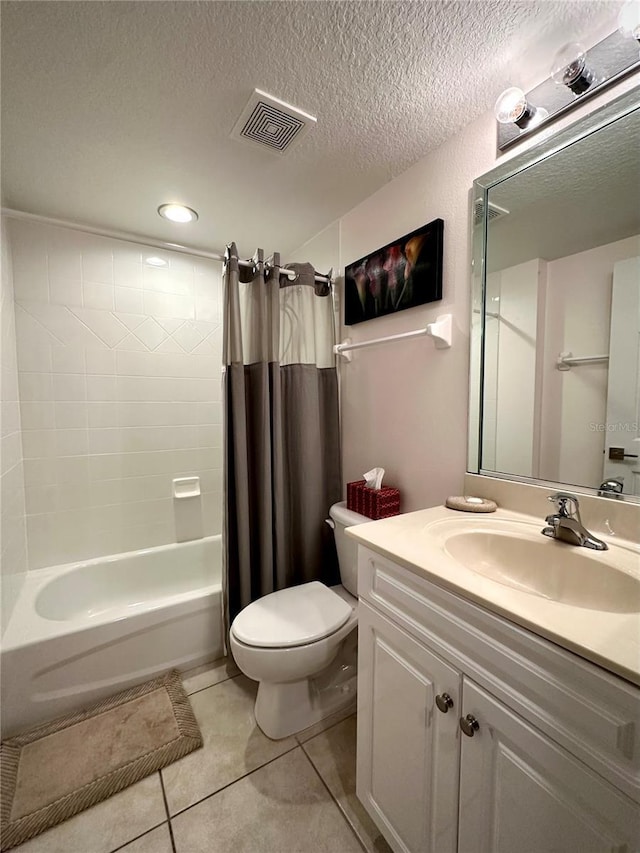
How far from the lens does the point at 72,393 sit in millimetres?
1874

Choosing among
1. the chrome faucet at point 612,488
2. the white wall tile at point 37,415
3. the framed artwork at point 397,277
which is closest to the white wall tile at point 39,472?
the white wall tile at point 37,415

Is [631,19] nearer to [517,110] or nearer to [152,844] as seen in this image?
[517,110]

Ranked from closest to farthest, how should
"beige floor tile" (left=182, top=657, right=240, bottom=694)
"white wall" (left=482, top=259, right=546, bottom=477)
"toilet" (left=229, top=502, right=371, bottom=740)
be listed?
1. "white wall" (left=482, top=259, right=546, bottom=477)
2. "toilet" (left=229, top=502, right=371, bottom=740)
3. "beige floor tile" (left=182, top=657, right=240, bottom=694)

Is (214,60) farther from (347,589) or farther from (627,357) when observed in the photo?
(347,589)

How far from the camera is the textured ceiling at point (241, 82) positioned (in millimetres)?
849

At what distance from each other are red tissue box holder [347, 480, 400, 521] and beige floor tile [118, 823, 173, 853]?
3.75 ft

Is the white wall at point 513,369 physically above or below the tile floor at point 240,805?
above

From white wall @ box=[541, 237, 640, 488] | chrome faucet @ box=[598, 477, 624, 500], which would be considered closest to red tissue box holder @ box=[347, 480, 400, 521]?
white wall @ box=[541, 237, 640, 488]

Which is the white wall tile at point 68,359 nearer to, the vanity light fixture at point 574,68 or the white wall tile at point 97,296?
the white wall tile at point 97,296

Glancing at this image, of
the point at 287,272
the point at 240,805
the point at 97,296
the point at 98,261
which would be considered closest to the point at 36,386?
the point at 97,296

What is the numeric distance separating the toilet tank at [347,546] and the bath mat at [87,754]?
2.62 feet

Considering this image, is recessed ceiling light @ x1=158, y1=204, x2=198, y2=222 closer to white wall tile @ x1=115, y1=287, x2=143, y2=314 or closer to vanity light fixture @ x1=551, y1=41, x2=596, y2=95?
white wall tile @ x1=115, y1=287, x2=143, y2=314

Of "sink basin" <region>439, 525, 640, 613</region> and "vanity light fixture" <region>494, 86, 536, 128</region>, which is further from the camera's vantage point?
"vanity light fixture" <region>494, 86, 536, 128</region>

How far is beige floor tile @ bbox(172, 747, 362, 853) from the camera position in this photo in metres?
0.99
